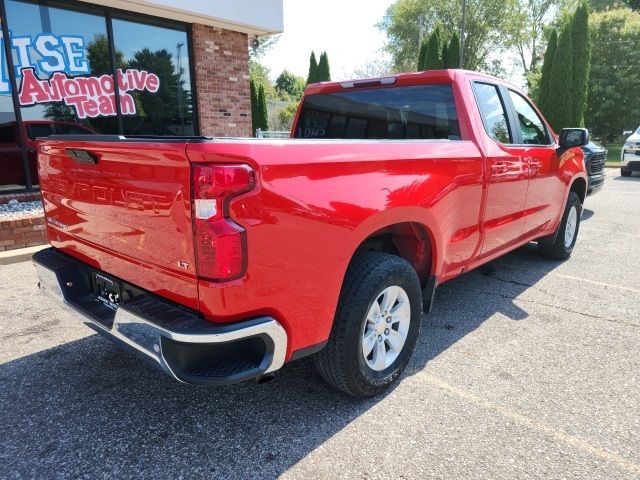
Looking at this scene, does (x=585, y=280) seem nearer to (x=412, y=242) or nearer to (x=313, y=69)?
(x=412, y=242)

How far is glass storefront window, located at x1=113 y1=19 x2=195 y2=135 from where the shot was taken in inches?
330

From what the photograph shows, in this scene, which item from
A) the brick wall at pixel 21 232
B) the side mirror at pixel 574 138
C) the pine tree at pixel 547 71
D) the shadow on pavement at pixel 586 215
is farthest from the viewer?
the pine tree at pixel 547 71

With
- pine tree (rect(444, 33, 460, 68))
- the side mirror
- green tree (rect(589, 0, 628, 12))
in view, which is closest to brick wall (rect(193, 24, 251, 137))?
the side mirror

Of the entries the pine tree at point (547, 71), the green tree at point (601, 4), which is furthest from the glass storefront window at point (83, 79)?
the green tree at point (601, 4)

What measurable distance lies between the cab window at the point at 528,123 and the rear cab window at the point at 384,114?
39.3 inches

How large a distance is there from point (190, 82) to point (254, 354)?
8147mm

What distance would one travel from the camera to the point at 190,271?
1.95 meters

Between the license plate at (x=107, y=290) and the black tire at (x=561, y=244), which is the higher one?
the license plate at (x=107, y=290)

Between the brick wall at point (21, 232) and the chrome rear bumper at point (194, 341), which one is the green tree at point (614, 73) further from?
the chrome rear bumper at point (194, 341)

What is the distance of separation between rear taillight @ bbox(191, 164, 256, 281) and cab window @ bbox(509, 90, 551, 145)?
3159 millimetres

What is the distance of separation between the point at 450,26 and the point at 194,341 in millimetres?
42700

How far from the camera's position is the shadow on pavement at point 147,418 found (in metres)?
2.21

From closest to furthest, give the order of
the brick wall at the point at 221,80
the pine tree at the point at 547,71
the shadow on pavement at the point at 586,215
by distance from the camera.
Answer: the shadow on pavement at the point at 586,215
the brick wall at the point at 221,80
the pine tree at the point at 547,71

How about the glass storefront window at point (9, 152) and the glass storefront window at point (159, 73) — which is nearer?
the glass storefront window at point (9, 152)
